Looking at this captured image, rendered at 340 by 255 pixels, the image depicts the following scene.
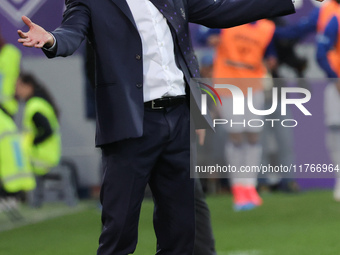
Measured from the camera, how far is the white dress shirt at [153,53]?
135 inches

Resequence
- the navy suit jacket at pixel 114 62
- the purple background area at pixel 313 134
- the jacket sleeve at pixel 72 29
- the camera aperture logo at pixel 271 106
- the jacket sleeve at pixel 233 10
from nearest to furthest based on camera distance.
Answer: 1. the jacket sleeve at pixel 72 29
2. the navy suit jacket at pixel 114 62
3. the jacket sleeve at pixel 233 10
4. the camera aperture logo at pixel 271 106
5. the purple background area at pixel 313 134

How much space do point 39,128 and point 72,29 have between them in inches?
242

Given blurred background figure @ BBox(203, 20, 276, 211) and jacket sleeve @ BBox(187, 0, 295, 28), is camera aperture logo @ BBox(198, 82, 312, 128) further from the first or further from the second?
jacket sleeve @ BBox(187, 0, 295, 28)

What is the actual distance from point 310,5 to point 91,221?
3.76 metres

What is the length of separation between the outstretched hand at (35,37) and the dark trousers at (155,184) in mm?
573

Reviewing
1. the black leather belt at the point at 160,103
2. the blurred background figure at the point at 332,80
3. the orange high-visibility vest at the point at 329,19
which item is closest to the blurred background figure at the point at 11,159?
the blurred background figure at the point at 332,80

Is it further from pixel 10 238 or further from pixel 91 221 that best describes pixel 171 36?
pixel 91 221

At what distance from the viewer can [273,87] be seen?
8.88 m

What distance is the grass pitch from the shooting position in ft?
18.5

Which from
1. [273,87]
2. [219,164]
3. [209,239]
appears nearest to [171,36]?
[209,239]

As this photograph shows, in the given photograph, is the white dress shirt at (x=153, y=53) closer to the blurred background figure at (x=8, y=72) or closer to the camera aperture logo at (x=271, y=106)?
the camera aperture logo at (x=271, y=106)

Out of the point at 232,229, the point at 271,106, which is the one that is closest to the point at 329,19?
the point at 271,106

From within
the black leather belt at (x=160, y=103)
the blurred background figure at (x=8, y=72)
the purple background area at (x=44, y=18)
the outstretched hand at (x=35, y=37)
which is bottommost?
the blurred background figure at (x=8, y=72)

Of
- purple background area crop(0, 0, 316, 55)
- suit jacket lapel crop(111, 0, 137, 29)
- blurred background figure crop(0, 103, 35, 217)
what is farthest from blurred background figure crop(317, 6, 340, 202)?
suit jacket lapel crop(111, 0, 137, 29)
